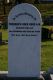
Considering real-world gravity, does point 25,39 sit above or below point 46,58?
above

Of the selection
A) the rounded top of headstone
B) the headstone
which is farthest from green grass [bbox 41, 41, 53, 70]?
the rounded top of headstone

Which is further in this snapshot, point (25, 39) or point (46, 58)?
point (46, 58)

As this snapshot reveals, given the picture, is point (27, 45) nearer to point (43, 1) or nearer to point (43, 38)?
point (43, 38)

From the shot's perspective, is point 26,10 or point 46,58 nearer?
point 26,10

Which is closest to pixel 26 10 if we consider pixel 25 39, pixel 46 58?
pixel 25 39

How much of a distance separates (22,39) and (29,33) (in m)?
0.20

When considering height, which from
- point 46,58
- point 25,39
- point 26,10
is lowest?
point 46,58

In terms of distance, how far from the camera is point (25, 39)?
8.03 m

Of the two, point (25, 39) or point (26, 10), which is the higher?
point (26, 10)

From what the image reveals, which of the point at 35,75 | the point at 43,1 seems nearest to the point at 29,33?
the point at 35,75

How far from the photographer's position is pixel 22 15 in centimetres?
795

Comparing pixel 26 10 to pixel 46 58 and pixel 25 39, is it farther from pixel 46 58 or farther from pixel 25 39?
pixel 46 58

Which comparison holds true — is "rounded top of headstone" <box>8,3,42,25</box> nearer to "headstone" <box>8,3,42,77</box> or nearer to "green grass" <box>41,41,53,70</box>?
"headstone" <box>8,3,42,77</box>

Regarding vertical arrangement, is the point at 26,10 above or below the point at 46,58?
above
